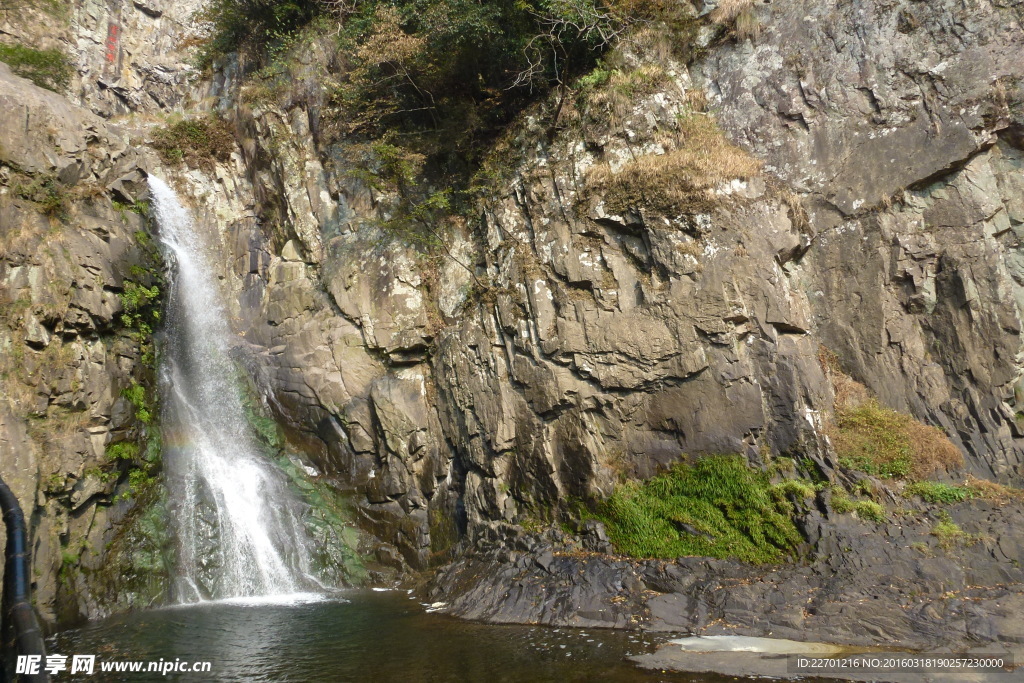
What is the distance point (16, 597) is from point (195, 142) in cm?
1456

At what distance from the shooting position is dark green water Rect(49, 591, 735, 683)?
7.30 m

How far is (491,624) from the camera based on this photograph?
954 cm

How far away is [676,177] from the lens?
1162 centimetres

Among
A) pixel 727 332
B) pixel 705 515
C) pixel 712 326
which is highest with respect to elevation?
pixel 712 326

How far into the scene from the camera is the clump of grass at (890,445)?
983 centimetres

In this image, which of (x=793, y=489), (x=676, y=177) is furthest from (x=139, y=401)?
(x=793, y=489)

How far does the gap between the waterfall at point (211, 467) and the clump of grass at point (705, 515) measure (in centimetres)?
666

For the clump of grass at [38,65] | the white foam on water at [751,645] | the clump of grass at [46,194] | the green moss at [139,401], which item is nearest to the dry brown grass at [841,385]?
the white foam on water at [751,645]

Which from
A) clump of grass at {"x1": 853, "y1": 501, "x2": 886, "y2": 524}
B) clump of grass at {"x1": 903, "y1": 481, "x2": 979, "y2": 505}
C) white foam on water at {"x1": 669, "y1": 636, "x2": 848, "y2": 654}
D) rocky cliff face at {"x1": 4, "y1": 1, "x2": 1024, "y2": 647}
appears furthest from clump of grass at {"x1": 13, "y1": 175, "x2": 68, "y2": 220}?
clump of grass at {"x1": 903, "y1": 481, "x2": 979, "y2": 505}

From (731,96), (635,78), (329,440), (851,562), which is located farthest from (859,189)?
(329,440)

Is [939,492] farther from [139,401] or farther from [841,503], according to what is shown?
[139,401]

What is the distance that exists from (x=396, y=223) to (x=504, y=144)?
11.1 feet

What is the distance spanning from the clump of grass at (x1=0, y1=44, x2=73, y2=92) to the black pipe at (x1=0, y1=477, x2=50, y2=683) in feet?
44.8

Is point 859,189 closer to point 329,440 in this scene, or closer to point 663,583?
point 663,583
